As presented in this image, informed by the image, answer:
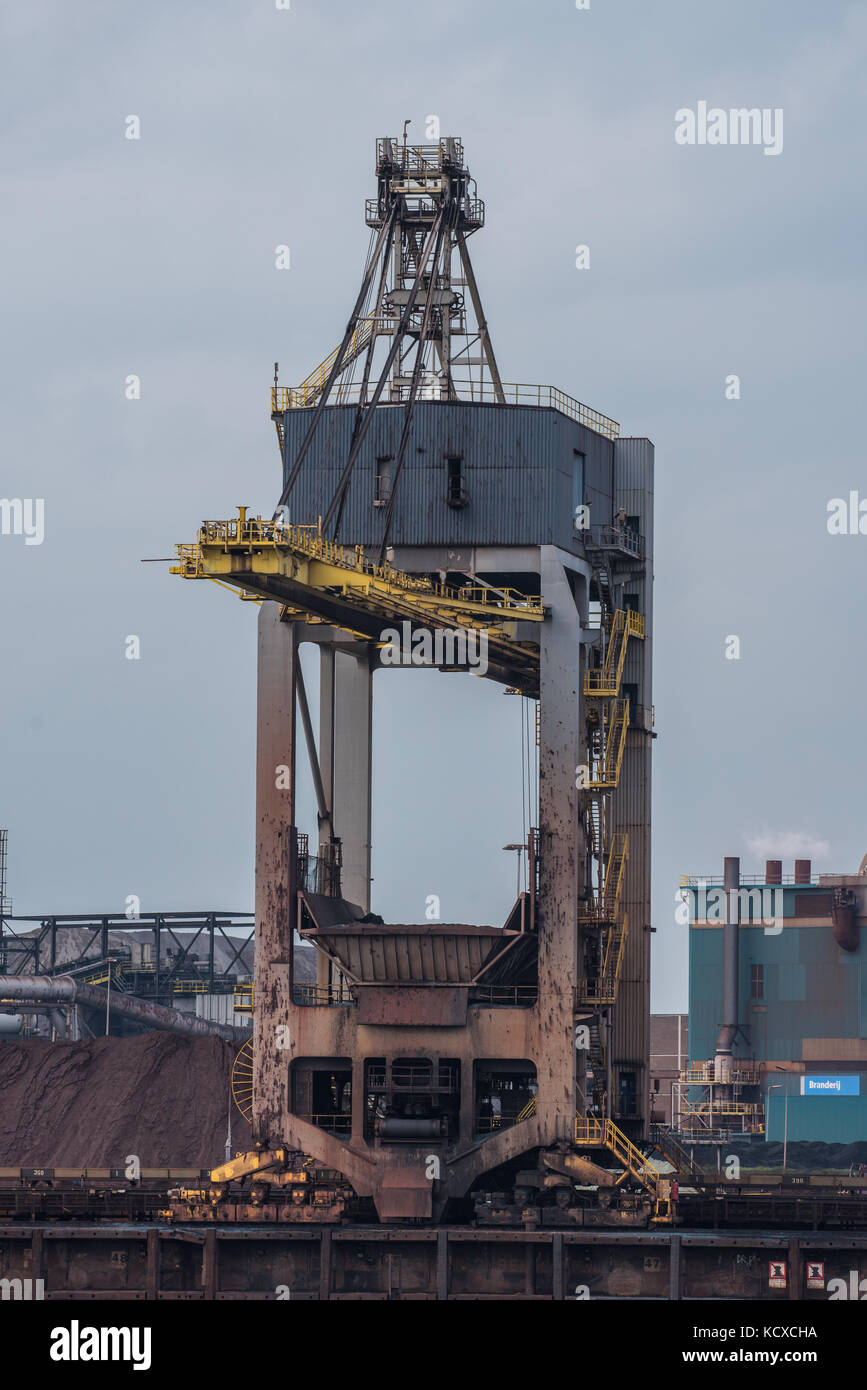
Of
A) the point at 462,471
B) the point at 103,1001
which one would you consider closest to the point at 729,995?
the point at 103,1001

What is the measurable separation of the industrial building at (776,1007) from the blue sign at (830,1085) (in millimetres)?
45

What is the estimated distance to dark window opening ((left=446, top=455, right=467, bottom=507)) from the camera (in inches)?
2296

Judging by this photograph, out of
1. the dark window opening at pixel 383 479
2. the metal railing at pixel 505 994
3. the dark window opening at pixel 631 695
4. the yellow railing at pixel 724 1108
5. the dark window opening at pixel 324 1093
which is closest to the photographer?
the metal railing at pixel 505 994

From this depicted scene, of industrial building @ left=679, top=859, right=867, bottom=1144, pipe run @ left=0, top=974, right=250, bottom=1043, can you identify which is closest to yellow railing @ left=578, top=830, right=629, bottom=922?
pipe run @ left=0, top=974, right=250, bottom=1043

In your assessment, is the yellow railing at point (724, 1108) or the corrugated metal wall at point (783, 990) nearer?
the yellow railing at point (724, 1108)

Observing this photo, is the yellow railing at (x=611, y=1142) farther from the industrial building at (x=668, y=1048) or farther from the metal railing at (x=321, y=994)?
the industrial building at (x=668, y=1048)

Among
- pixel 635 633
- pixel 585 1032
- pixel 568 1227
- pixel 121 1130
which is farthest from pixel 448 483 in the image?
pixel 121 1130

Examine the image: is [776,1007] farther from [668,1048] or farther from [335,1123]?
[335,1123]

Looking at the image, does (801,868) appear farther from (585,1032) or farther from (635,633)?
(585,1032)

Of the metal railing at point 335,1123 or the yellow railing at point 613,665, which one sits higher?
the yellow railing at point 613,665

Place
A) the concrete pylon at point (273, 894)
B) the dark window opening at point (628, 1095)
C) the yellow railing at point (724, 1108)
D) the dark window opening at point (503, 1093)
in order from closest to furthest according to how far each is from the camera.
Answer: the dark window opening at point (503, 1093)
the concrete pylon at point (273, 894)
the dark window opening at point (628, 1095)
the yellow railing at point (724, 1108)

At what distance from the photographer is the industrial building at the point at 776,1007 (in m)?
110

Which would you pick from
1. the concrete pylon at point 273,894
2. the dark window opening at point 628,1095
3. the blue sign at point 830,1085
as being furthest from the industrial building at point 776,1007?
the concrete pylon at point 273,894
